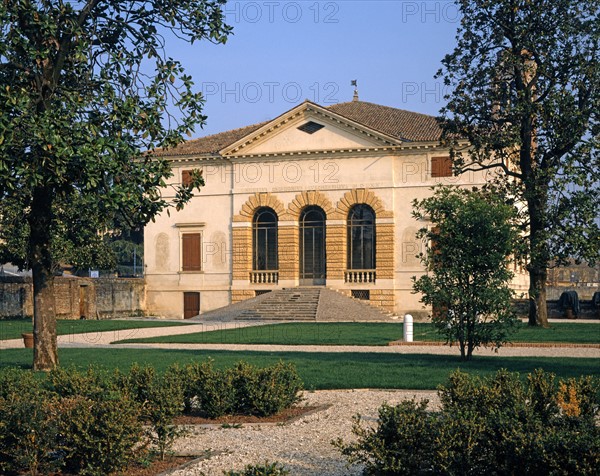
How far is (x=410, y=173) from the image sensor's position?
4772cm

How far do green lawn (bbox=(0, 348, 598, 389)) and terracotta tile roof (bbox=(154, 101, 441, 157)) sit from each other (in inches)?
1049

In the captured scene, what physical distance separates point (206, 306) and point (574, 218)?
26.2 meters

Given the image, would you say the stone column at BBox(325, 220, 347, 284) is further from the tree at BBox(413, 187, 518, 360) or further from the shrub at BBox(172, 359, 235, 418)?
the shrub at BBox(172, 359, 235, 418)

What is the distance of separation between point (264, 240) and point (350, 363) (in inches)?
1233

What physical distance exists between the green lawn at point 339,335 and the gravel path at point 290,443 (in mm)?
13140

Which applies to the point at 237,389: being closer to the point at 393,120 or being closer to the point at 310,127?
the point at 310,127

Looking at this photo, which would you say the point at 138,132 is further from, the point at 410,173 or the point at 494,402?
the point at 410,173

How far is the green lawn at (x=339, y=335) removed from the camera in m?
27.8

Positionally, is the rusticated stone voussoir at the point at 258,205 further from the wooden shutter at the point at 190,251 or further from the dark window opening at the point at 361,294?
the dark window opening at the point at 361,294

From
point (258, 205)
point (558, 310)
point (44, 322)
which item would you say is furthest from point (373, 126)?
point (44, 322)

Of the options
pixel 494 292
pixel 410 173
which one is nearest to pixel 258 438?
pixel 494 292

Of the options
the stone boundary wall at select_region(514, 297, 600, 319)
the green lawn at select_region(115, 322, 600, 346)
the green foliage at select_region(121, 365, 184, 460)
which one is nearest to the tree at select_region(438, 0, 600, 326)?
the green lawn at select_region(115, 322, 600, 346)

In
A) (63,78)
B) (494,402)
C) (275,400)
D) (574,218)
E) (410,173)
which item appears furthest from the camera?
(410,173)

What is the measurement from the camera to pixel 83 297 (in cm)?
4491
